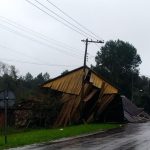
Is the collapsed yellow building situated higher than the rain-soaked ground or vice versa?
the collapsed yellow building

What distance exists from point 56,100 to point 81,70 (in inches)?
220

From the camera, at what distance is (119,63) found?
409 ft

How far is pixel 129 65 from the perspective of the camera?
12506cm

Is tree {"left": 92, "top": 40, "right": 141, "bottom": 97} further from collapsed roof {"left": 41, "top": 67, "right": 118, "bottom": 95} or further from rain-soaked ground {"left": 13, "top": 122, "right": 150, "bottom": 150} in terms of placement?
rain-soaked ground {"left": 13, "top": 122, "right": 150, "bottom": 150}

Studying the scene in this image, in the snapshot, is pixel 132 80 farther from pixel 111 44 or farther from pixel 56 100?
pixel 56 100

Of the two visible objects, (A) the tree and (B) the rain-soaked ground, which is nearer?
(B) the rain-soaked ground

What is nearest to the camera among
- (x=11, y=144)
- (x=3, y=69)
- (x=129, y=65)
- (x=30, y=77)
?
(x=11, y=144)

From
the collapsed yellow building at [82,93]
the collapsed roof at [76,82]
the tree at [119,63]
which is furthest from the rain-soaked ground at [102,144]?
the tree at [119,63]

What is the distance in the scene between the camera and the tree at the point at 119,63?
122m

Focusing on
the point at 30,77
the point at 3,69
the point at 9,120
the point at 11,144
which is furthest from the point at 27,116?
the point at 30,77

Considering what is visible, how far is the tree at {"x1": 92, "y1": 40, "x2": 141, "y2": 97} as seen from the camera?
401 feet

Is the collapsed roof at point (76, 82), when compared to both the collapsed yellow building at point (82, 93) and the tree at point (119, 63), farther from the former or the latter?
the tree at point (119, 63)

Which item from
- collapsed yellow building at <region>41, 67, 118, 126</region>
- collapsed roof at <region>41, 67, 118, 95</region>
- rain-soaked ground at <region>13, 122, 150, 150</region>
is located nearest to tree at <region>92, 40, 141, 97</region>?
collapsed yellow building at <region>41, 67, 118, 126</region>

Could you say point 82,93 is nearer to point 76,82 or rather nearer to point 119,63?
point 76,82
